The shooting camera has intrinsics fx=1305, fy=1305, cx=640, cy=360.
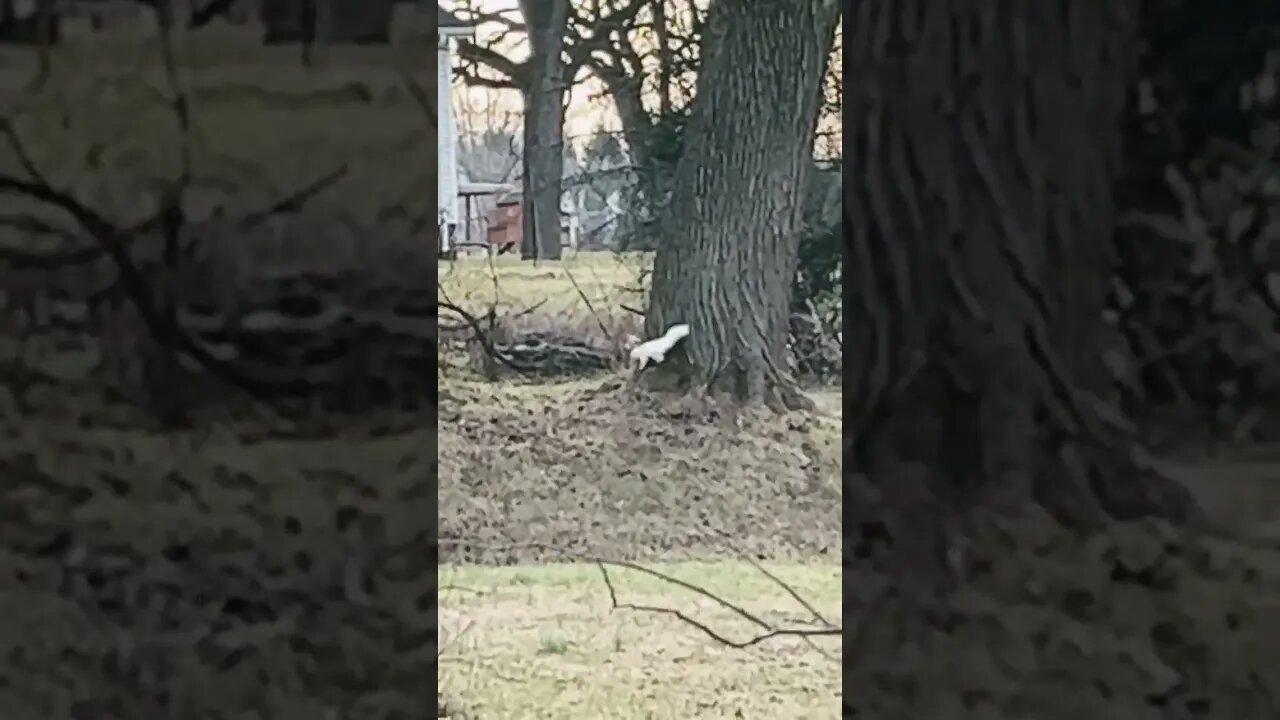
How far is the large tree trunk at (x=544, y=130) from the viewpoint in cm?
88

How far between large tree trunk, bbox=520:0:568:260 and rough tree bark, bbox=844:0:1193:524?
0.21 meters

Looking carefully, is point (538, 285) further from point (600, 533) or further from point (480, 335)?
point (600, 533)

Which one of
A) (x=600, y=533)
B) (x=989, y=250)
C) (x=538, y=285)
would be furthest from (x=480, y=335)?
(x=989, y=250)

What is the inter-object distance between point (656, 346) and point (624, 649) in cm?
20

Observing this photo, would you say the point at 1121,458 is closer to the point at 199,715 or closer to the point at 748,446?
the point at 748,446

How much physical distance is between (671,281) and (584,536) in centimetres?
18

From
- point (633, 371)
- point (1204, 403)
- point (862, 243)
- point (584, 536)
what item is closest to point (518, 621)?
point (584, 536)

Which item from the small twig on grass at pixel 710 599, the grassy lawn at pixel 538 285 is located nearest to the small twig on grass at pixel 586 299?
the grassy lawn at pixel 538 285

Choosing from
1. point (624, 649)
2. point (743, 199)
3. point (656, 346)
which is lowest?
point (624, 649)

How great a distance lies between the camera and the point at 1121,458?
30.6 inches

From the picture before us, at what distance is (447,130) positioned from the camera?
0.84 m

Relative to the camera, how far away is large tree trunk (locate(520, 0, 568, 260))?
0.88 meters

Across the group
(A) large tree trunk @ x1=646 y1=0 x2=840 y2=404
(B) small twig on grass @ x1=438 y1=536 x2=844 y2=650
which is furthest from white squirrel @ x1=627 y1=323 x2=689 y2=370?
(B) small twig on grass @ x1=438 y1=536 x2=844 y2=650

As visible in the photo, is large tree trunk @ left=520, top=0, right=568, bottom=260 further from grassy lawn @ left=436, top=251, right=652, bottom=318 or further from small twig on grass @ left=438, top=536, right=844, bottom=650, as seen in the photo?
small twig on grass @ left=438, top=536, right=844, bottom=650
